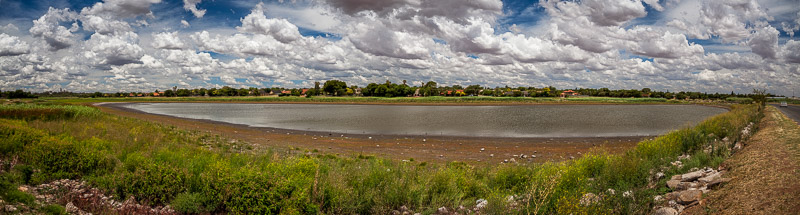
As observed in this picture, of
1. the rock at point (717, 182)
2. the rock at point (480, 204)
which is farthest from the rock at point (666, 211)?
the rock at point (480, 204)

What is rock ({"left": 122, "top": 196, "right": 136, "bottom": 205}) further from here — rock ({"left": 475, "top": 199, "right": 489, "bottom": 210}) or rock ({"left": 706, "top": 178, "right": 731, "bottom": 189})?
rock ({"left": 706, "top": 178, "right": 731, "bottom": 189})

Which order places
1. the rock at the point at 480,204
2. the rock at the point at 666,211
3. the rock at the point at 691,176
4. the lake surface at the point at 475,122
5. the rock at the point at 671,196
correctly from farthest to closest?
the lake surface at the point at 475,122 → the rock at the point at 691,176 → the rock at the point at 480,204 → the rock at the point at 671,196 → the rock at the point at 666,211

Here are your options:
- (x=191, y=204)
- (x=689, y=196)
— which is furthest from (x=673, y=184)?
(x=191, y=204)

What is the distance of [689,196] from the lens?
6926mm

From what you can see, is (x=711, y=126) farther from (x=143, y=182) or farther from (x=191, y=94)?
(x=191, y=94)

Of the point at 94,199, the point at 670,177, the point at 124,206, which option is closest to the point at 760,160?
the point at 670,177

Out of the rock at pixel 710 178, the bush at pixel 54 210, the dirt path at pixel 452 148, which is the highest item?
the rock at pixel 710 178

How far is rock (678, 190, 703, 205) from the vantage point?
22.2 feet

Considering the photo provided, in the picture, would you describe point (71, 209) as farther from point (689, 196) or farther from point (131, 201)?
point (689, 196)

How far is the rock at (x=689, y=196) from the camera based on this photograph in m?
6.78

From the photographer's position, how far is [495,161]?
17.0 metres

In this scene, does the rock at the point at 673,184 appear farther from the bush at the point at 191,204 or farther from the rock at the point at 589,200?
the bush at the point at 191,204

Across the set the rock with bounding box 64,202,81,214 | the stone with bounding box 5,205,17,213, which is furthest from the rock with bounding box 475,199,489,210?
the stone with bounding box 5,205,17,213

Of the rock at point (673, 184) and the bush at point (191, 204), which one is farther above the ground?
the rock at point (673, 184)
